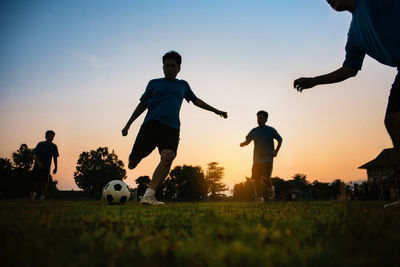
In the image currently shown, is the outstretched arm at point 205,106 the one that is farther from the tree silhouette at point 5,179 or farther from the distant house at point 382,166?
the tree silhouette at point 5,179

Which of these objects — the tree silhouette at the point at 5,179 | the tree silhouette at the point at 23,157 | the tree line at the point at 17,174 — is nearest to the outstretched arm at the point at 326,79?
the tree line at the point at 17,174

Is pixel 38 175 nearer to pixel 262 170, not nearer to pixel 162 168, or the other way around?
pixel 162 168

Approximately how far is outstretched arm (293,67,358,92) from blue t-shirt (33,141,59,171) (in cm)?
1006

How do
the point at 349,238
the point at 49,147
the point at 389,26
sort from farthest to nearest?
1. the point at 49,147
2. the point at 389,26
3. the point at 349,238

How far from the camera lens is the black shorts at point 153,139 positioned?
578 centimetres

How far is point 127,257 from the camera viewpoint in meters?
1.10

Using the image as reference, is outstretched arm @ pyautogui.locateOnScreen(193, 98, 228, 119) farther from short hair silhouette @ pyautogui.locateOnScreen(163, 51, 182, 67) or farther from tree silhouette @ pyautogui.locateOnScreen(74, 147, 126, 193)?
tree silhouette @ pyautogui.locateOnScreen(74, 147, 126, 193)

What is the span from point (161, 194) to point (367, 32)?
99809mm

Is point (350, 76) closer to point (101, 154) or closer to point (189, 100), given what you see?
point (189, 100)

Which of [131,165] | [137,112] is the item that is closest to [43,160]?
[137,112]

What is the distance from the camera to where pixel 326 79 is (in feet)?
12.3

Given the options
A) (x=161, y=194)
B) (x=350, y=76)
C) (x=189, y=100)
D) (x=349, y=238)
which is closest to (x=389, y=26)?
(x=350, y=76)

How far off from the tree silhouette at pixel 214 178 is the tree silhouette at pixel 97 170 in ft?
167

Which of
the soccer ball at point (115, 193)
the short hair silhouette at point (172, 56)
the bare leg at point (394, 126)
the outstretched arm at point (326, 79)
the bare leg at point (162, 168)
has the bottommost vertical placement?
the soccer ball at point (115, 193)
